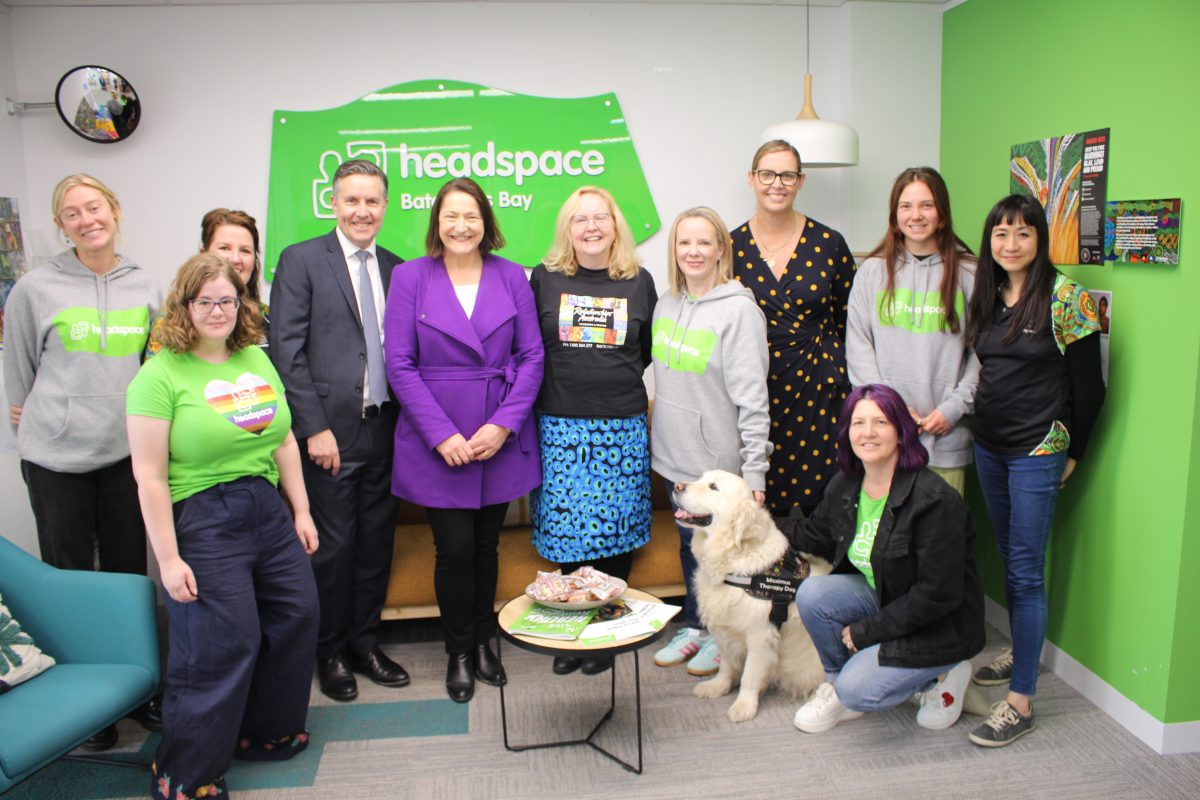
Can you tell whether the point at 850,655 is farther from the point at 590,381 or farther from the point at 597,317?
the point at 597,317

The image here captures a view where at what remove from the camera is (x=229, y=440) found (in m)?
2.29

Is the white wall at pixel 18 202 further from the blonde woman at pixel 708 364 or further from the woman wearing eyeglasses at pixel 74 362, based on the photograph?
the blonde woman at pixel 708 364

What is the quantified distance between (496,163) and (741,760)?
265cm

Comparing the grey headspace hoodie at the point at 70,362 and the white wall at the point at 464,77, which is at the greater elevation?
the white wall at the point at 464,77

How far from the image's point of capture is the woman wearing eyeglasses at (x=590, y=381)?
115 inches

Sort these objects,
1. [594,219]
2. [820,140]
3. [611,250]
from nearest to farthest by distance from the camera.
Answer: [594,219], [611,250], [820,140]

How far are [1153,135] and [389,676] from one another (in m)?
2.91

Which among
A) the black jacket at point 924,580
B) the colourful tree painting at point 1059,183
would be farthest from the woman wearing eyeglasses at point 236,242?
the colourful tree painting at point 1059,183

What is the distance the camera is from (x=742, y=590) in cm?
281

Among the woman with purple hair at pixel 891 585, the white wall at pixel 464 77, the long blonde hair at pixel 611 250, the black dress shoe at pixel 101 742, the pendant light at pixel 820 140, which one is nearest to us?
the woman with purple hair at pixel 891 585

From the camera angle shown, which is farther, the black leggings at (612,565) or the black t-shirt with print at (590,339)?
the black leggings at (612,565)

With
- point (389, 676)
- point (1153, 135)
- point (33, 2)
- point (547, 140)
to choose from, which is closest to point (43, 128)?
point (33, 2)

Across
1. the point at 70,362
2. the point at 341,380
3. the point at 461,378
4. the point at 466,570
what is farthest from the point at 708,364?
the point at 70,362

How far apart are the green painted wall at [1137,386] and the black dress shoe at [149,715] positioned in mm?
2943
